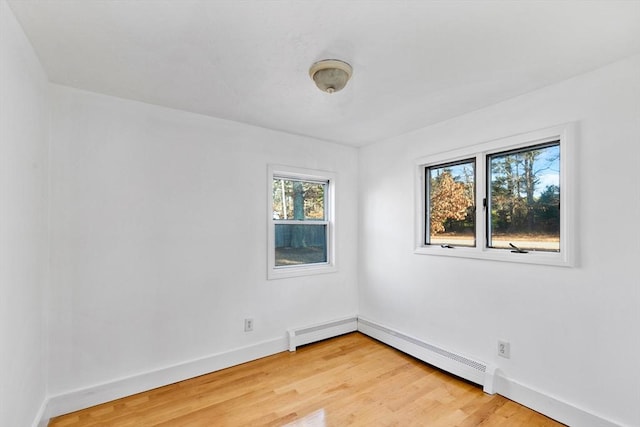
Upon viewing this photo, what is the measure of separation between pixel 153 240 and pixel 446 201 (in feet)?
9.21

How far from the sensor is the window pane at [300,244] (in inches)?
138

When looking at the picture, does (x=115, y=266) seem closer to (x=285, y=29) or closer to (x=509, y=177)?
(x=285, y=29)

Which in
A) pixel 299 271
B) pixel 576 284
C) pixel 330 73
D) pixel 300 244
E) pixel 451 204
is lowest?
pixel 299 271

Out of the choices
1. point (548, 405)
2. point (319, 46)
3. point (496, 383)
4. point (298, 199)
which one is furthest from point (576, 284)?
point (298, 199)

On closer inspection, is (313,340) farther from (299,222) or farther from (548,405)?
(548,405)

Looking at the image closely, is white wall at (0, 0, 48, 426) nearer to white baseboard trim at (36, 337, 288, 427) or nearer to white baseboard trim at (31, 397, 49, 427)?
white baseboard trim at (31, 397, 49, 427)

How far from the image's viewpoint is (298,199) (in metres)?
3.66

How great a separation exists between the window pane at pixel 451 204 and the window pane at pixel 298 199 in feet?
4.26

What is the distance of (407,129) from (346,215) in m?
1.30

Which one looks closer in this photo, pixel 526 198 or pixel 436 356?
pixel 526 198

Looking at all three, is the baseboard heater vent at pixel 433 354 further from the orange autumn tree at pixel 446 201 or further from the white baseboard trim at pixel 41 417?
the white baseboard trim at pixel 41 417

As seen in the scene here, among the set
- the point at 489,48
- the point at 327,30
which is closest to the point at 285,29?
the point at 327,30

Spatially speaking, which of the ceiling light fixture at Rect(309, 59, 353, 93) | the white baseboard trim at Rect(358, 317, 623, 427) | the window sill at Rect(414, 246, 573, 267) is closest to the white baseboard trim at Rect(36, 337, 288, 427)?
the white baseboard trim at Rect(358, 317, 623, 427)

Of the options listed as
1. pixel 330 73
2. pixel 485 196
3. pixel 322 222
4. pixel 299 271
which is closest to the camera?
pixel 330 73
